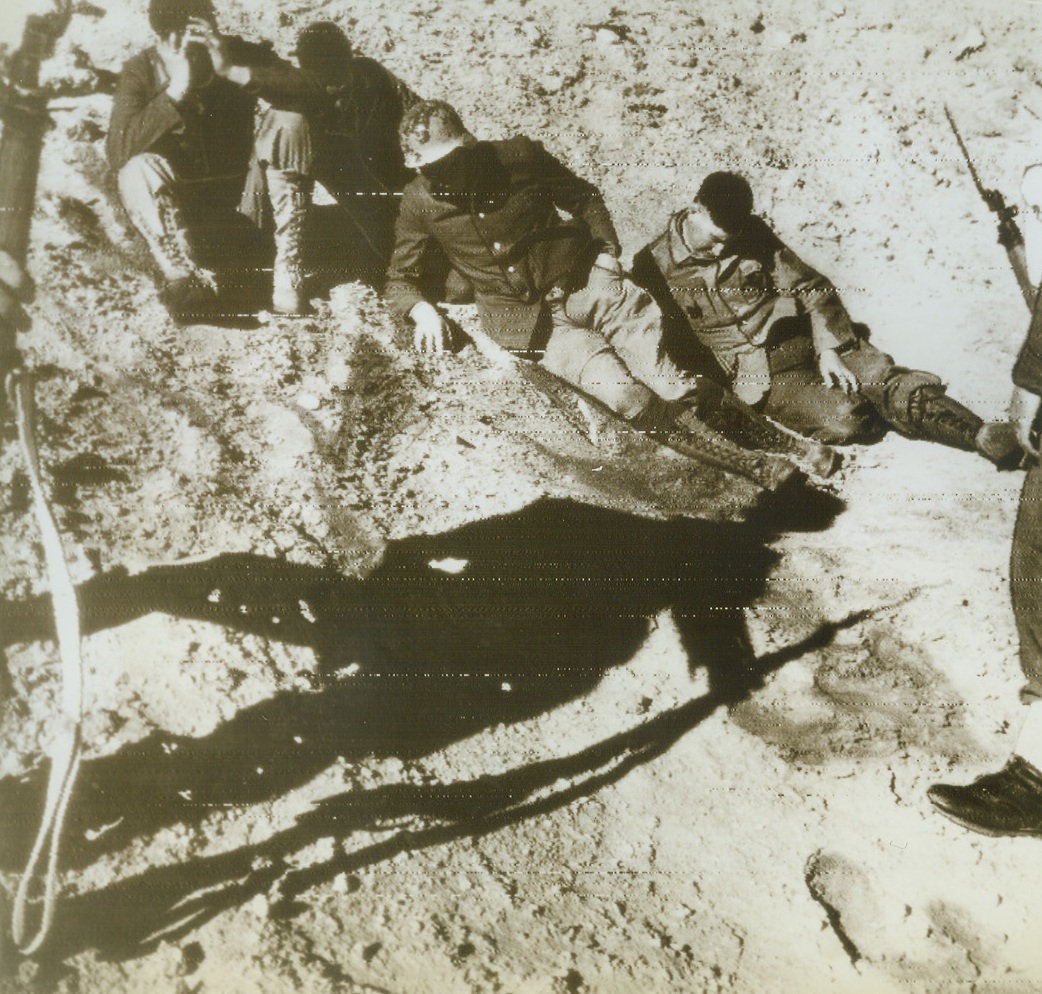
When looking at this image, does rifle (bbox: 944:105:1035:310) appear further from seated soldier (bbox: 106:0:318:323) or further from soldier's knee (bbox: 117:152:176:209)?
soldier's knee (bbox: 117:152:176:209)

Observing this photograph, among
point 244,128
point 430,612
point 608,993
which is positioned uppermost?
point 244,128

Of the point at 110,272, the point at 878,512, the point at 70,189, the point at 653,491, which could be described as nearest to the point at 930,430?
the point at 878,512

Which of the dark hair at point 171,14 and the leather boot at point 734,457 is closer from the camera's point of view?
the dark hair at point 171,14

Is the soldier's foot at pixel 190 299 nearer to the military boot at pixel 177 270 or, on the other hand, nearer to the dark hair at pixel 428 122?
the military boot at pixel 177 270

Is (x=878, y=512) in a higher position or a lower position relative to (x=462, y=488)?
higher

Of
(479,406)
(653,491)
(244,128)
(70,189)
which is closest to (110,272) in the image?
(70,189)

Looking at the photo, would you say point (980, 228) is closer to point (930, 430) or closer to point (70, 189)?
point (930, 430)

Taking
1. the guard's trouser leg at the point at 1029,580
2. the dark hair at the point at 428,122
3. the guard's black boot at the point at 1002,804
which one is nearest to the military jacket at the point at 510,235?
the dark hair at the point at 428,122

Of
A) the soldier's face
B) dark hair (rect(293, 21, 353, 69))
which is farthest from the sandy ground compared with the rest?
dark hair (rect(293, 21, 353, 69))
